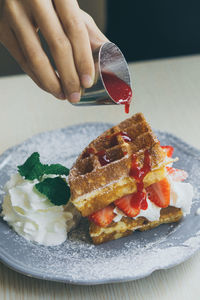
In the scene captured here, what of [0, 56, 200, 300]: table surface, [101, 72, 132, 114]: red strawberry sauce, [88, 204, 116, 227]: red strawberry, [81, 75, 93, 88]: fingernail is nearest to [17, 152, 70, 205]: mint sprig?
[88, 204, 116, 227]: red strawberry

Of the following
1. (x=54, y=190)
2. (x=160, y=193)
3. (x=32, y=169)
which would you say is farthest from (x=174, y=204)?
(x=32, y=169)

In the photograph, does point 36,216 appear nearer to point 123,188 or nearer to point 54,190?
point 54,190

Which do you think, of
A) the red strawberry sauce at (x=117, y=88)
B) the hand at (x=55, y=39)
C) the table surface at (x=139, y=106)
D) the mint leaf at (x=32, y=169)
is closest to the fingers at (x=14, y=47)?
the hand at (x=55, y=39)

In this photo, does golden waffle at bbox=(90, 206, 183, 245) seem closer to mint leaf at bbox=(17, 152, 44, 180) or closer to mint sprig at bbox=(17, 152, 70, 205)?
mint sprig at bbox=(17, 152, 70, 205)

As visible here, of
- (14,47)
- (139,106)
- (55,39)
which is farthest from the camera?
(139,106)

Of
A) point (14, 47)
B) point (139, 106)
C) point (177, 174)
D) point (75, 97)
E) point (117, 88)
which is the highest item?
point (14, 47)

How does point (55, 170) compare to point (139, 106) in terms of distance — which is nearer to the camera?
point (55, 170)
